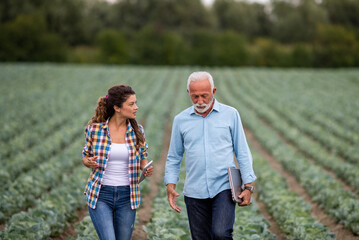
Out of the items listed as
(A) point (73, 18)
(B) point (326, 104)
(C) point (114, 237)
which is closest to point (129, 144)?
(C) point (114, 237)

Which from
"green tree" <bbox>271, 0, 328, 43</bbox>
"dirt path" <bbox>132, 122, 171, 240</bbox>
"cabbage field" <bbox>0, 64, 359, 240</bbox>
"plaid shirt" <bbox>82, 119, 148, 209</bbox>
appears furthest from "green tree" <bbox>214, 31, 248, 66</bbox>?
"plaid shirt" <bbox>82, 119, 148, 209</bbox>

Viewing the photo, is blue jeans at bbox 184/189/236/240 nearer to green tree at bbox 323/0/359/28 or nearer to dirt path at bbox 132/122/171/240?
dirt path at bbox 132/122/171/240

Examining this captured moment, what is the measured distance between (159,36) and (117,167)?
58.3 meters

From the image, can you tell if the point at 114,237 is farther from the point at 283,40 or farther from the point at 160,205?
the point at 283,40

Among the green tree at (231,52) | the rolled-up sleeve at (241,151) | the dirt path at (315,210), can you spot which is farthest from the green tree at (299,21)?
the rolled-up sleeve at (241,151)

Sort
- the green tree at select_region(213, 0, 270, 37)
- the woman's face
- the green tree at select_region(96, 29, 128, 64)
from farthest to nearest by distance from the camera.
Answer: the green tree at select_region(213, 0, 270, 37)
the green tree at select_region(96, 29, 128, 64)
the woman's face

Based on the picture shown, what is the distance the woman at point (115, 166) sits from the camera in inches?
133

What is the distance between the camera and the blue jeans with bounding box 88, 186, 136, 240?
10.8 feet

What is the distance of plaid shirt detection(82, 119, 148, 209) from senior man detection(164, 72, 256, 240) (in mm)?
348

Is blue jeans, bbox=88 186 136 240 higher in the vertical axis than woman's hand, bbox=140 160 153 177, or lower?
lower

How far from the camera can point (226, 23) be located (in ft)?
248

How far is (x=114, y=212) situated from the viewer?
3.47 meters

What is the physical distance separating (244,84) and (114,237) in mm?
26997

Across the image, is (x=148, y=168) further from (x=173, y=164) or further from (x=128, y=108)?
(x=128, y=108)
